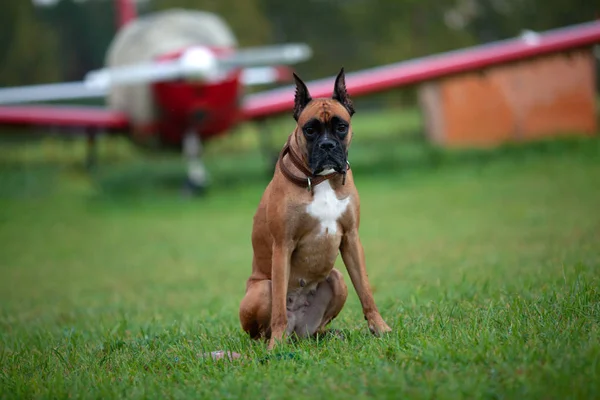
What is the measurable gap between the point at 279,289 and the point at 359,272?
18.5 inches

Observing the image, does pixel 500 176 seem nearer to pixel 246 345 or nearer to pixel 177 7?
pixel 246 345

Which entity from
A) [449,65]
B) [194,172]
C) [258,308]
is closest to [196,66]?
[194,172]

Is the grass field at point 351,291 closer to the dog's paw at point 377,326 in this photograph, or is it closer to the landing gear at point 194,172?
the dog's paw at point 377,326

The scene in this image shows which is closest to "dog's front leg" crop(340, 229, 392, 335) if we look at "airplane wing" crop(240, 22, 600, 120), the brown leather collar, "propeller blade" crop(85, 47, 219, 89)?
the brown leather collar

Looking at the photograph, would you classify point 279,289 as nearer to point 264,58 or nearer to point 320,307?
point 320,307

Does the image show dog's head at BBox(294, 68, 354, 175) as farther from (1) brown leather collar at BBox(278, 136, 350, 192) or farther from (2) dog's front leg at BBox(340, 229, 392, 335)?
(2) dog's front leg at BBox(340, 229, 392, 335)

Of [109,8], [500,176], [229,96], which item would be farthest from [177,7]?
[500,176]

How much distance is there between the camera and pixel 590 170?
1427cm

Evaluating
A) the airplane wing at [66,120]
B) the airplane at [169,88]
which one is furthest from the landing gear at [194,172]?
the airplane wing at [66,120]

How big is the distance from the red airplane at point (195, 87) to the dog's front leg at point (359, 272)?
1072 centimetres

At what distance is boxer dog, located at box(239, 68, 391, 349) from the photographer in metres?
3.84

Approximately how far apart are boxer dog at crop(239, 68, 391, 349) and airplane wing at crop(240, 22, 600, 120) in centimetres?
1107

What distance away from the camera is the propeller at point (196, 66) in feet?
47.8

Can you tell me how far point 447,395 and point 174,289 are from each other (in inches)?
218
